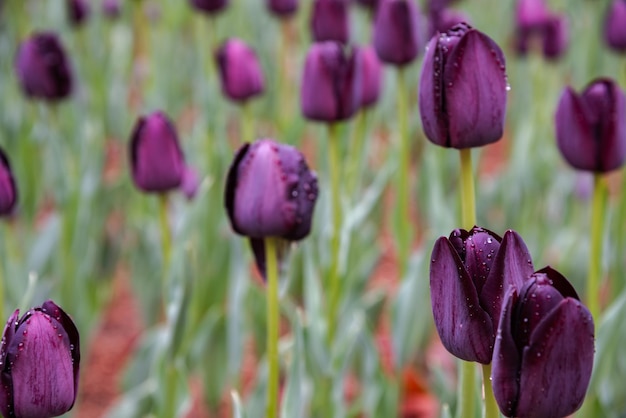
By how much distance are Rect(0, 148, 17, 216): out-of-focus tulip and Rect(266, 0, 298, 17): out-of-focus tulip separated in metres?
1.22

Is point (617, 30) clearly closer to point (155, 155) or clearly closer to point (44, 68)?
point (155, 155)

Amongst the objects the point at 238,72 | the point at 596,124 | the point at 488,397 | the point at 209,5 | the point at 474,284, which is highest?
the point at 209,5

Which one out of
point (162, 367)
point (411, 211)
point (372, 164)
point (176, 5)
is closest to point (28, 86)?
point (162, 367)

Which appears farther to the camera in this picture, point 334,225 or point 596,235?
point 334,225

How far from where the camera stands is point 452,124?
36.5 inches

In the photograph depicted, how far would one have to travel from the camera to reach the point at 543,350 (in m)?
0.62

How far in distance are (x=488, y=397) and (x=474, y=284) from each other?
0.39 ft

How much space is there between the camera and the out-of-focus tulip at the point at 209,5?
6.73ft

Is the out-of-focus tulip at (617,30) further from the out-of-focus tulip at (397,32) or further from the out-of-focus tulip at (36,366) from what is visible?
the out-of-focus tulip at (36,366)

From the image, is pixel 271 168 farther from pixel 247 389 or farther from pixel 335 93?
pixel 247 389

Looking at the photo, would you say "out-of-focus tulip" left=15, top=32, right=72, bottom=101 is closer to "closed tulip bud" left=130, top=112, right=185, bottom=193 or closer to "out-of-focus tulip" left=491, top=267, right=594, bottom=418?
"closed tulip bud" left=130, top=112, right=185, bottom=193

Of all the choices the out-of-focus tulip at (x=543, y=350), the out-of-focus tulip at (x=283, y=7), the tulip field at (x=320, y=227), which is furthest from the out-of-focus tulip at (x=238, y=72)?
the out-of-focus tulip at (x=543, y=350)

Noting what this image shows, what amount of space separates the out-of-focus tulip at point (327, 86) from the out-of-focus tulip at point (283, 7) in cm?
84

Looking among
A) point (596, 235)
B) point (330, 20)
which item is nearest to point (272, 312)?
point (596, 235)
